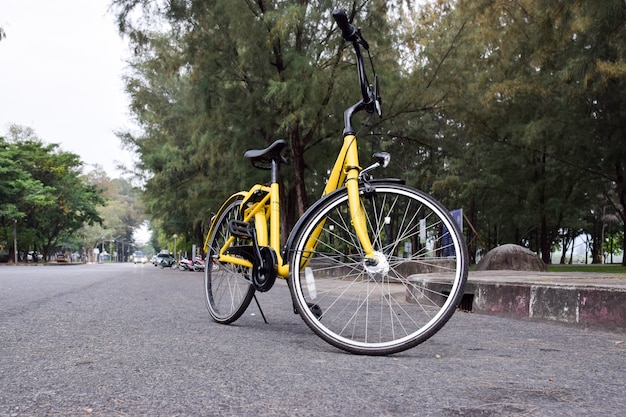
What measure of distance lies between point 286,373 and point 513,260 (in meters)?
9.18

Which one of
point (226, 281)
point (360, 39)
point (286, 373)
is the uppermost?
point (360, 39)

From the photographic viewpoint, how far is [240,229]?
4.15 meters

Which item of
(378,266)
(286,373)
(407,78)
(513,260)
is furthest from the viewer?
(407,78)

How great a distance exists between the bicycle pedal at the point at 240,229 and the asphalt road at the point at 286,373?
652 mm

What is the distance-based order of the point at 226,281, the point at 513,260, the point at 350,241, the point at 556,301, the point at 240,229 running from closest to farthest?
the point at 350,241
the point at 240,229
the point at 226,281
the point at 556,301
the point at 513,260

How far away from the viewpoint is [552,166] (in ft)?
65.8

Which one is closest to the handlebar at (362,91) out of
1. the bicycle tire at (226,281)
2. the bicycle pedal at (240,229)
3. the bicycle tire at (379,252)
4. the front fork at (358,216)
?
the front fork at (358,216)

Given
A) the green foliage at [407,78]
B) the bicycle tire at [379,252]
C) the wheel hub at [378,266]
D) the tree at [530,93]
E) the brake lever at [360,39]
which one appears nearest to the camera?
the bicycle tire at [379,252]

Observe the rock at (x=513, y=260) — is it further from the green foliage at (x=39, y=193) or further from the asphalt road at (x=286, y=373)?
the green foliage at (x=39, y=193)

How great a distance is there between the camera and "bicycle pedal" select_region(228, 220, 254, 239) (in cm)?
409

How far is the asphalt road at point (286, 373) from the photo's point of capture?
2.03 metres

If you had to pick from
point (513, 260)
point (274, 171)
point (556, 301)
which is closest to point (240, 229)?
point (274, 171)

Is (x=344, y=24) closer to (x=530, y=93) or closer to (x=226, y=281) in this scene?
(x=226, y=281)

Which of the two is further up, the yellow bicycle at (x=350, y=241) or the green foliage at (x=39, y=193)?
the green foliage at (x=39, y=193)
